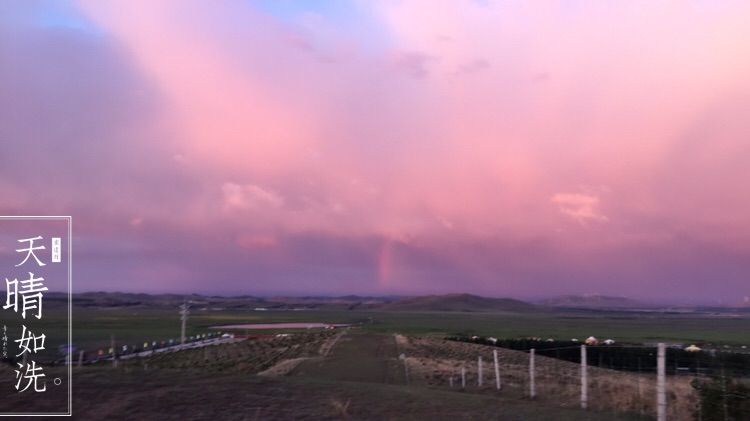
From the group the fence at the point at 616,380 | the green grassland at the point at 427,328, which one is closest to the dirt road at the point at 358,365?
the fence at the point at 616,380

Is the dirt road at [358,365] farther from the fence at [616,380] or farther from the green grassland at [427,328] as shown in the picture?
the green grassland at [427,328]

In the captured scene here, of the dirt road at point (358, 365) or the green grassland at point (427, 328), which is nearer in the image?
the dirt road at point (358, 365)

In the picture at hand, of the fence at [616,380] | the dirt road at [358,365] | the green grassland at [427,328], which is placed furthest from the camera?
the green grassland at [427,328]

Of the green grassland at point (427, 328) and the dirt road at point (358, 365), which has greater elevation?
the dirt road at point (358, 365)

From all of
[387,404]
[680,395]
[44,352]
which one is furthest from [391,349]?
[387,404]

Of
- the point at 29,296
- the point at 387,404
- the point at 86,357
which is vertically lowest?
the point at 86,357

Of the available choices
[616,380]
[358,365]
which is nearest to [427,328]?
[358,365]

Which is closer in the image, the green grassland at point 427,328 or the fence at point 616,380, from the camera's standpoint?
the fence at point 616,380

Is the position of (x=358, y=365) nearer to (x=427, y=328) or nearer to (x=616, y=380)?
(x=616, y=380)

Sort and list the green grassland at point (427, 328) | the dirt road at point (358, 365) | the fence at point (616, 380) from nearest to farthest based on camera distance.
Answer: the fence at point (616, 380), the dirt road at point (358, 365), the green grassland at point (427, 328)

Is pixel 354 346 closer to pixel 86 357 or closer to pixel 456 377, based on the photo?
pixel 86 357

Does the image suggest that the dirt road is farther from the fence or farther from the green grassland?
the green grassland

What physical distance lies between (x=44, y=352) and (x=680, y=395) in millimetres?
42268

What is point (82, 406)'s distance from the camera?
46.2ft
